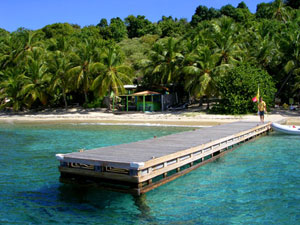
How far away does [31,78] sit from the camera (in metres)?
36.0

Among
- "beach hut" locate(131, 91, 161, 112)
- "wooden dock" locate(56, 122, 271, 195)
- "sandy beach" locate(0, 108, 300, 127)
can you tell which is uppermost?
"beach hut" locate(131, 91, 161, 112)

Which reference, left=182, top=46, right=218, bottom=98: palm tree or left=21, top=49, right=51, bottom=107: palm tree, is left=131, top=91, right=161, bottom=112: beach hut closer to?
left=182, top=46, right=218, bottom=98: palm tree

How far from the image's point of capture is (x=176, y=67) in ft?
102

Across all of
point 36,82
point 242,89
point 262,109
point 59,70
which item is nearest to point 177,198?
point 262,109

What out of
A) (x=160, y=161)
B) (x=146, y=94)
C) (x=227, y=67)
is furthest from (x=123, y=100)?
(x=160, y=161)

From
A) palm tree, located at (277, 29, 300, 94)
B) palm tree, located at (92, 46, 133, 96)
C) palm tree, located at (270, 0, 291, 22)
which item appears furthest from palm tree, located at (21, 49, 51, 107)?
palm tree, located at (270, 0, 291, 22)

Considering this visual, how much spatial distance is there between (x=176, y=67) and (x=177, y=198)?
78.9 ft

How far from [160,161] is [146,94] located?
2399 centimetres

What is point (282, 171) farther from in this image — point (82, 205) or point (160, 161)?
point (82, 205)

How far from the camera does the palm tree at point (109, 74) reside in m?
31.5

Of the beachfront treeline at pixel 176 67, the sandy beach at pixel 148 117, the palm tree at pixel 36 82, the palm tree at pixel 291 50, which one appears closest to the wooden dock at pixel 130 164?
the sandy beach at pixel 148 117

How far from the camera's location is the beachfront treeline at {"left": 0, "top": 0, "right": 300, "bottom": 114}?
89.7 feet

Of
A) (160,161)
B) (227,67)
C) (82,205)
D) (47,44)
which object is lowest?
(82,205)

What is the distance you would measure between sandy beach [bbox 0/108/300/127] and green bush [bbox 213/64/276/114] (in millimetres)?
1150
